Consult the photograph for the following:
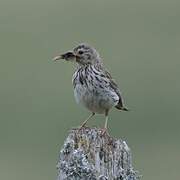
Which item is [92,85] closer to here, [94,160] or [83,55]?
[83,55]

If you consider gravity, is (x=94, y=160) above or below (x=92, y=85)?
below

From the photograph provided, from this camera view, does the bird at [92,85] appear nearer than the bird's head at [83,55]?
No

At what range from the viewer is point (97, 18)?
97.2 feet

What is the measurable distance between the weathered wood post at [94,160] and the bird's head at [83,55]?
2191 millimetres

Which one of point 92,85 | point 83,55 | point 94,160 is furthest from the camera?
point 92,85

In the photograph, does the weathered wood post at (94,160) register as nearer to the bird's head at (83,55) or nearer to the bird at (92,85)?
the bird's head at (83,55)

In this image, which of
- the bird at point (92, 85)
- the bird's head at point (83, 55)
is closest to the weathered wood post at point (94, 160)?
the bird's head at point (83, 55)

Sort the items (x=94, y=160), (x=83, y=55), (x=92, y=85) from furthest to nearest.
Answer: (x=92, y=85)
(x=83, y=55)
(x=94, y=160)

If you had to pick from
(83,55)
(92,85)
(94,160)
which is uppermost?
(83,55)

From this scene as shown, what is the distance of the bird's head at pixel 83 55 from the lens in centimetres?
1000

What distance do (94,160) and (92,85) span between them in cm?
329

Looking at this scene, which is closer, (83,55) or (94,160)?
(94,160)

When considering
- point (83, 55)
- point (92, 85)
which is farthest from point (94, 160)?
point (92, 85)

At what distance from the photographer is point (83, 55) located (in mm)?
10602
